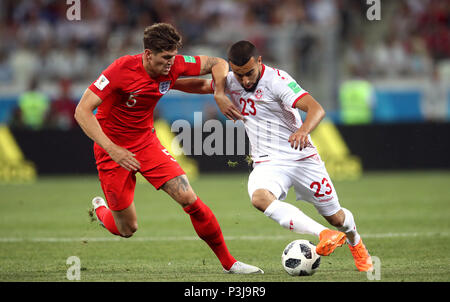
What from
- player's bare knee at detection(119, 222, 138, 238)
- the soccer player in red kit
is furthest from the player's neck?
player's bare knee at detection(119, 222, 138, 238)

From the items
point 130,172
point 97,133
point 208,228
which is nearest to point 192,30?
point 130,172

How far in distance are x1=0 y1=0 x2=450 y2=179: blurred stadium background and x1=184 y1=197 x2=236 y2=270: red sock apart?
9972mm

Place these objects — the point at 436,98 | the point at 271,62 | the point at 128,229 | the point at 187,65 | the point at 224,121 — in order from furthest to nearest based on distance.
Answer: the point at 436,98
the point at 271,62
the point at 224,121
the point at 128,229
the point at 187,65

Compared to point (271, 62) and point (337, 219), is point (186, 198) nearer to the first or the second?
point (337, 219)

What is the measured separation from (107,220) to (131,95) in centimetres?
163

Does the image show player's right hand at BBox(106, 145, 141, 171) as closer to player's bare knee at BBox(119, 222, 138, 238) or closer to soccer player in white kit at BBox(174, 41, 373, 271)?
soccer player in white kit at BBox(174, 41, 373, 271)

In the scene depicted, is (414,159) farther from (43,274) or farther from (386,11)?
(43,274)

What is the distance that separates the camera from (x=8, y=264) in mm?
7445

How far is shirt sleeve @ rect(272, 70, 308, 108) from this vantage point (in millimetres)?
6605

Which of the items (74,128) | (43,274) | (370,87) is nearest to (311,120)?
(43,274)

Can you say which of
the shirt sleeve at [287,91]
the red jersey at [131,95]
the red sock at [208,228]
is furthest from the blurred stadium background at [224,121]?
the shirt sleeve at [287,91]

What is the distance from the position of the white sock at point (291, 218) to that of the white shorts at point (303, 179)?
259mm

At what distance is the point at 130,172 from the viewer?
7270 mm

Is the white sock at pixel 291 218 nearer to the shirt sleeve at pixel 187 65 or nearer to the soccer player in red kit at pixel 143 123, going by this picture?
the soccer player in red kit at pixel 143 123
